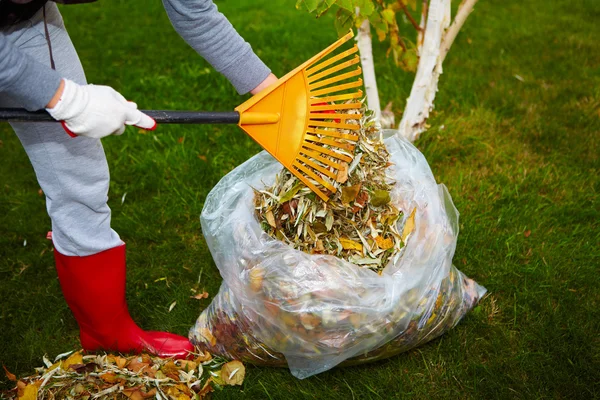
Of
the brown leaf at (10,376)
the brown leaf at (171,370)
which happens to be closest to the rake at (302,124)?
the brown leaf at (171,370)

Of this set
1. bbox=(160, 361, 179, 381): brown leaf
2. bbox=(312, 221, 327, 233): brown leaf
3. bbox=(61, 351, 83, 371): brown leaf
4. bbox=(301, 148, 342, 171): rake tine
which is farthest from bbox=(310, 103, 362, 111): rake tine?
bbox=(61, 351, 83, 371): brown leaf

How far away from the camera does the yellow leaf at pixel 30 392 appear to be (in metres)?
1.64

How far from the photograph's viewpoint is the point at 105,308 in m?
1.77

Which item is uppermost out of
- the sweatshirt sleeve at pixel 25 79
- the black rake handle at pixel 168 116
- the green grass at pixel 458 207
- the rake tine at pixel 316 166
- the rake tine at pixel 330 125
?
the sweatshirt sleeve at pixel 25 79

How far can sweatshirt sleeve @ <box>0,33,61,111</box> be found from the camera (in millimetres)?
1251

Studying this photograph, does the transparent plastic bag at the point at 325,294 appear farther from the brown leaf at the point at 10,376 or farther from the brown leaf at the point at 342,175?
the brown leaf at the point at 10,376

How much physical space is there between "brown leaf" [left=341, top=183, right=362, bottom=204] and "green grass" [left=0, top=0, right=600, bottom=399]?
0.51m

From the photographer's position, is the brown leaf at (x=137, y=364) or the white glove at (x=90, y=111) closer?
the white glove at (x=90, y=111)

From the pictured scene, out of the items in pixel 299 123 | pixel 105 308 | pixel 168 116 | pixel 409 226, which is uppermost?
pixel 168 116

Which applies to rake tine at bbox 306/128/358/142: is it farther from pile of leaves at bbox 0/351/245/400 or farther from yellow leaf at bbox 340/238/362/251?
pile of leaves at bbox 0/351/245/400

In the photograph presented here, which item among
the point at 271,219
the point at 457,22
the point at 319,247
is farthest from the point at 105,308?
the point at 457,22

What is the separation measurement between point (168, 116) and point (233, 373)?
78 cm

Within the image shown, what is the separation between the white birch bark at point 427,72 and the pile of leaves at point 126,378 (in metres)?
1.28

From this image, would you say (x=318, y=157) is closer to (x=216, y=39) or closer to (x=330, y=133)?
(x=330, y=133)
